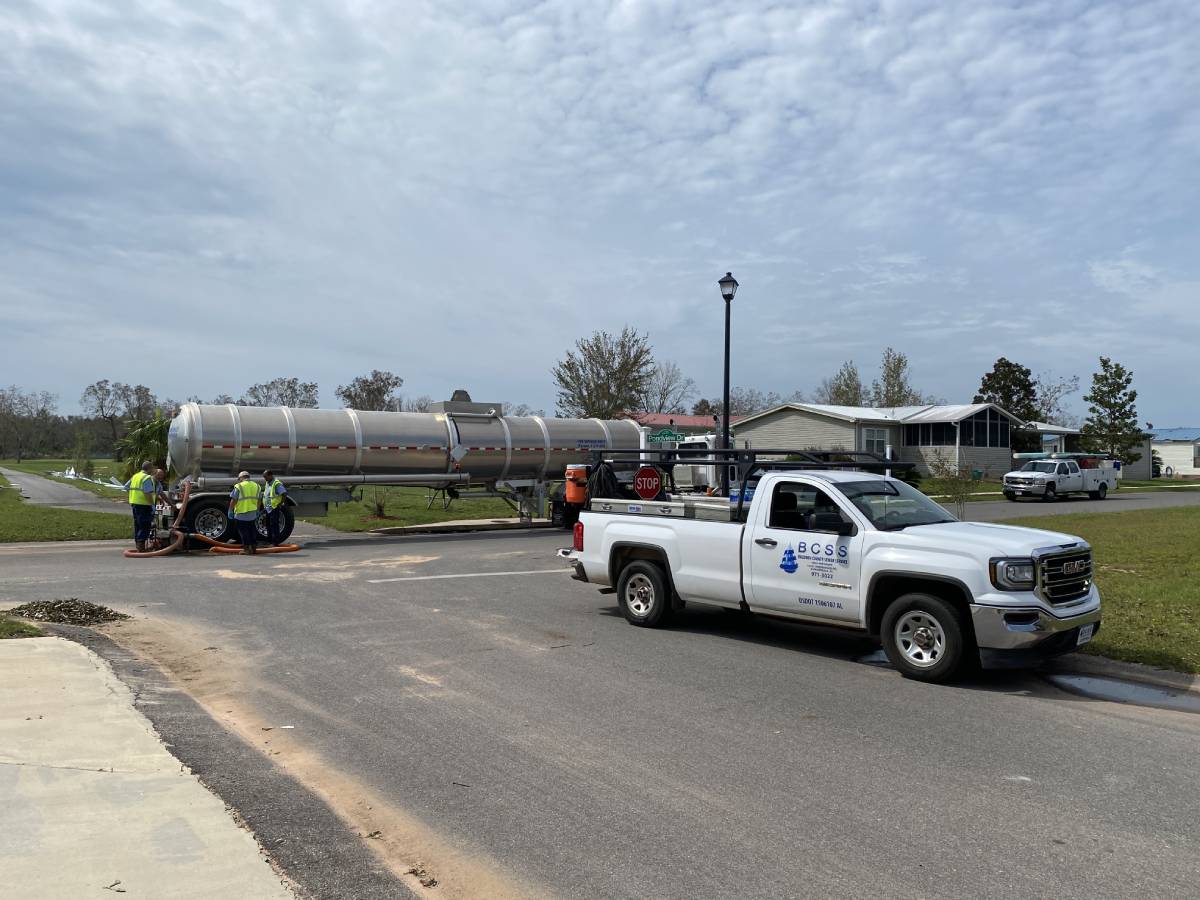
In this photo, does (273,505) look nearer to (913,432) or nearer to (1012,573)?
Answer: (1012,573)

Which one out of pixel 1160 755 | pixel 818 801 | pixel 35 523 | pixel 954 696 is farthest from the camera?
pixel 35 523

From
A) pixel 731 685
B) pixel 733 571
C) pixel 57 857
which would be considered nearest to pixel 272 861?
pixel 57 857

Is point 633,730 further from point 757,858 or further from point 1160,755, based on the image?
point 1160,755

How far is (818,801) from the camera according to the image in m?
4.99

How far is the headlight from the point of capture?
7.32m

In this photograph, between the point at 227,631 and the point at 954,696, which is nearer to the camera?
the point at 954,696

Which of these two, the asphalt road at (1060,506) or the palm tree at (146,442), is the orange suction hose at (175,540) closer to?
the palm tree at (146,442)

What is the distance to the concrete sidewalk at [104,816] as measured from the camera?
12.5 feet

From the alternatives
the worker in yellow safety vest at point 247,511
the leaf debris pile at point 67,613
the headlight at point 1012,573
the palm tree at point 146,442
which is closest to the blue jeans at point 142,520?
the worker in yellow safety vest at point 247,511

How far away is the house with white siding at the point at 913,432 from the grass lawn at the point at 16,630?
Answer: 42.1 m

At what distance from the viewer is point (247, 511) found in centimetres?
1786

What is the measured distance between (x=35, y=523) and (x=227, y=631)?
51.7 feet

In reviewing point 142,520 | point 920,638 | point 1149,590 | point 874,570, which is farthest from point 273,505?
point 1149,590

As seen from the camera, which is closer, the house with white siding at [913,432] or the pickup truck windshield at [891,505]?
the pickup truck windshield at [891,505]
